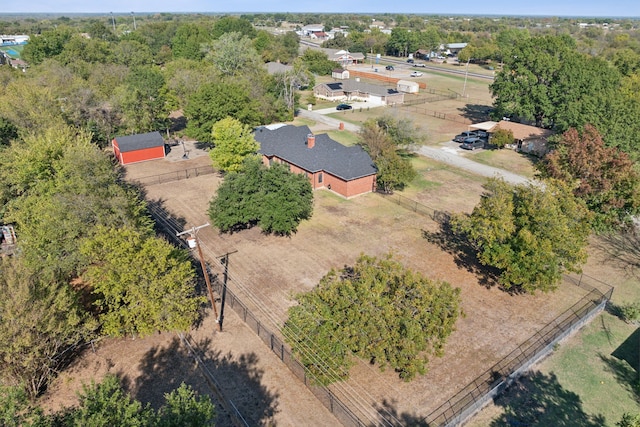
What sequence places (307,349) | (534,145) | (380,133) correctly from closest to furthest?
(307,349)
(380,133)
(534,145)

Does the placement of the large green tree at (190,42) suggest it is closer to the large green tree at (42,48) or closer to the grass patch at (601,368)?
the large green tree at (42,48)

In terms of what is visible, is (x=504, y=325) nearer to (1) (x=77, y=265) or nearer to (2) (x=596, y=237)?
(2) (x=596, y=237)

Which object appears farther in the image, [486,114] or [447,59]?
[447,59]

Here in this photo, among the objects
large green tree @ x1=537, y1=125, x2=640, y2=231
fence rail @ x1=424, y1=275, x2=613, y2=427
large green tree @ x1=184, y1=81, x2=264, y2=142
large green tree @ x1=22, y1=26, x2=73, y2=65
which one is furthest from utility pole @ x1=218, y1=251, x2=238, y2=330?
large green tree @ x1=22, y1=26, x2=73, y2=65

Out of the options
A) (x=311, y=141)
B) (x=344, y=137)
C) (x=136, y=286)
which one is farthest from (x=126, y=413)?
(x=344, y=137)

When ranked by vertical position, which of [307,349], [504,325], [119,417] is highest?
[119,417]

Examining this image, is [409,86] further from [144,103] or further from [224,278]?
[224,278]

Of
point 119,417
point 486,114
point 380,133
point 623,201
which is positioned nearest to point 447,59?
point 486,114

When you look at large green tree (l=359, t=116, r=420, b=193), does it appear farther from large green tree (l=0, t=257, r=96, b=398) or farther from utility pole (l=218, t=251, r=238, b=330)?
large green tree (l=0, t=257, r=96, b=398)
